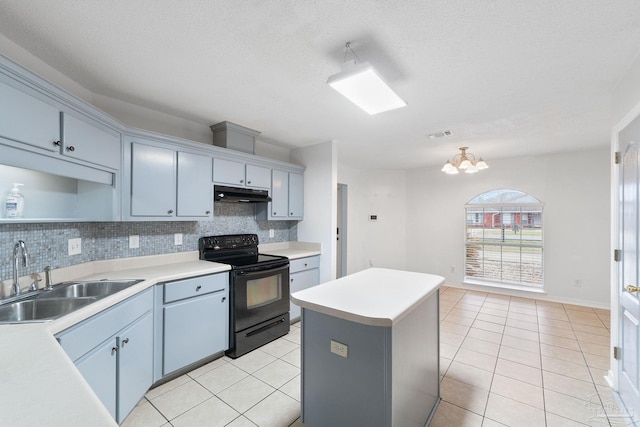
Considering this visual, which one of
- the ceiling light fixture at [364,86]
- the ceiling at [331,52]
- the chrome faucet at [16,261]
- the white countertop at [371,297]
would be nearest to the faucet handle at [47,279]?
the chrome faucet at [16,261]

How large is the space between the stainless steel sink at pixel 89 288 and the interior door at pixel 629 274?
3456mm

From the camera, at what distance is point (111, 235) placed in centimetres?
247

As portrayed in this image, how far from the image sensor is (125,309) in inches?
73.3

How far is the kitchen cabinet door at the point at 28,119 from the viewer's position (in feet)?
4.53

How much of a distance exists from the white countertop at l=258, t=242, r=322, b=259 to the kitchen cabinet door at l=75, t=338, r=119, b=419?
2.07 meters

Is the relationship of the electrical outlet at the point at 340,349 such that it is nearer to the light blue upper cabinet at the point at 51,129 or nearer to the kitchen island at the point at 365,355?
the kitchen island at the point at 365,355

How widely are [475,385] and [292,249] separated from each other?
2.63 meters

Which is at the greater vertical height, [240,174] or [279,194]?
[240,174]

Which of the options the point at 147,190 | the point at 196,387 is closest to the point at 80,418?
the point at 196,387

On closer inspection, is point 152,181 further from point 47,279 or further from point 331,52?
point 331,52

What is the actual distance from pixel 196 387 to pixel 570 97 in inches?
159

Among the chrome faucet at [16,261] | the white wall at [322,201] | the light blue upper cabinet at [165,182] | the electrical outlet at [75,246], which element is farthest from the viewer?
the white wall at [322,201]

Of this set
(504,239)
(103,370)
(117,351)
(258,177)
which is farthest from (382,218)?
(103,370)

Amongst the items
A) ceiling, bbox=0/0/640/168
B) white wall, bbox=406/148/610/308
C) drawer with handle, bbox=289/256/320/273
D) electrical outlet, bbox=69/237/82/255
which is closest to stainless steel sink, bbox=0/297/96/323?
electrical outlet, bbox=69/237/82/255
